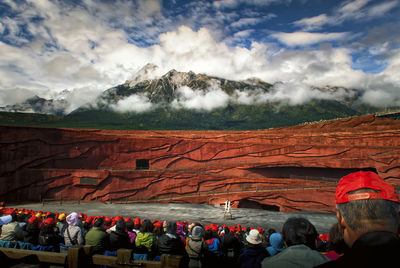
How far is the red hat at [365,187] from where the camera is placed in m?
1.52

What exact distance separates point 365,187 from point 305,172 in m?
23.5

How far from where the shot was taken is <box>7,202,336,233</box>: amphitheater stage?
15367 millimetres

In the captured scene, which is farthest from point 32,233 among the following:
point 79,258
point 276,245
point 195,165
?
point 195,165

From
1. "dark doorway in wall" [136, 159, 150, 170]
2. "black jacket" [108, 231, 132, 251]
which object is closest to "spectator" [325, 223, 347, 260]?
"black jacket" [108, 231, 132, 251]

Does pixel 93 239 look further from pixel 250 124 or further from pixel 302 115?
pixel 302 115

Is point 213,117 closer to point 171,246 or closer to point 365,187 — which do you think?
point 171,246

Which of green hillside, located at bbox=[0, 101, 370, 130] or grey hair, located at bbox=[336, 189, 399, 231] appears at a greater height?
green hillside, located at bbox=[0, 101, 370, 130]

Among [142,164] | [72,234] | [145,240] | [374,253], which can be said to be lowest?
[145,240]

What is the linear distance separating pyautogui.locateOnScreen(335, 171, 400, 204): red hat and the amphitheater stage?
13779 mm

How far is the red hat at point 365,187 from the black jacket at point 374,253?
1.07 feet

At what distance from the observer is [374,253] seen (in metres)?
1.14

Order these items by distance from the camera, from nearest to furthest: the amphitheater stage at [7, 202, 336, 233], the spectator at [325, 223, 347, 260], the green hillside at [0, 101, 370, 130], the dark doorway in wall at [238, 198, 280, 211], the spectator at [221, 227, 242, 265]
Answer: the spectator at [325, 223, 347, 260], the spectator at [221, 227, 242, 265], the amphitheater stage at [7, 202, 336, 233], the dark doorway in wall at [238, 198, 280, 211], the green hillside at [0, 101, 370, 130]

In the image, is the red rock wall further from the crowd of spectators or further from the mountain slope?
the mountain slope

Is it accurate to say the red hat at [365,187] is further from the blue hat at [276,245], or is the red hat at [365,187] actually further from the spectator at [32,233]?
the spectator at [32,233]
